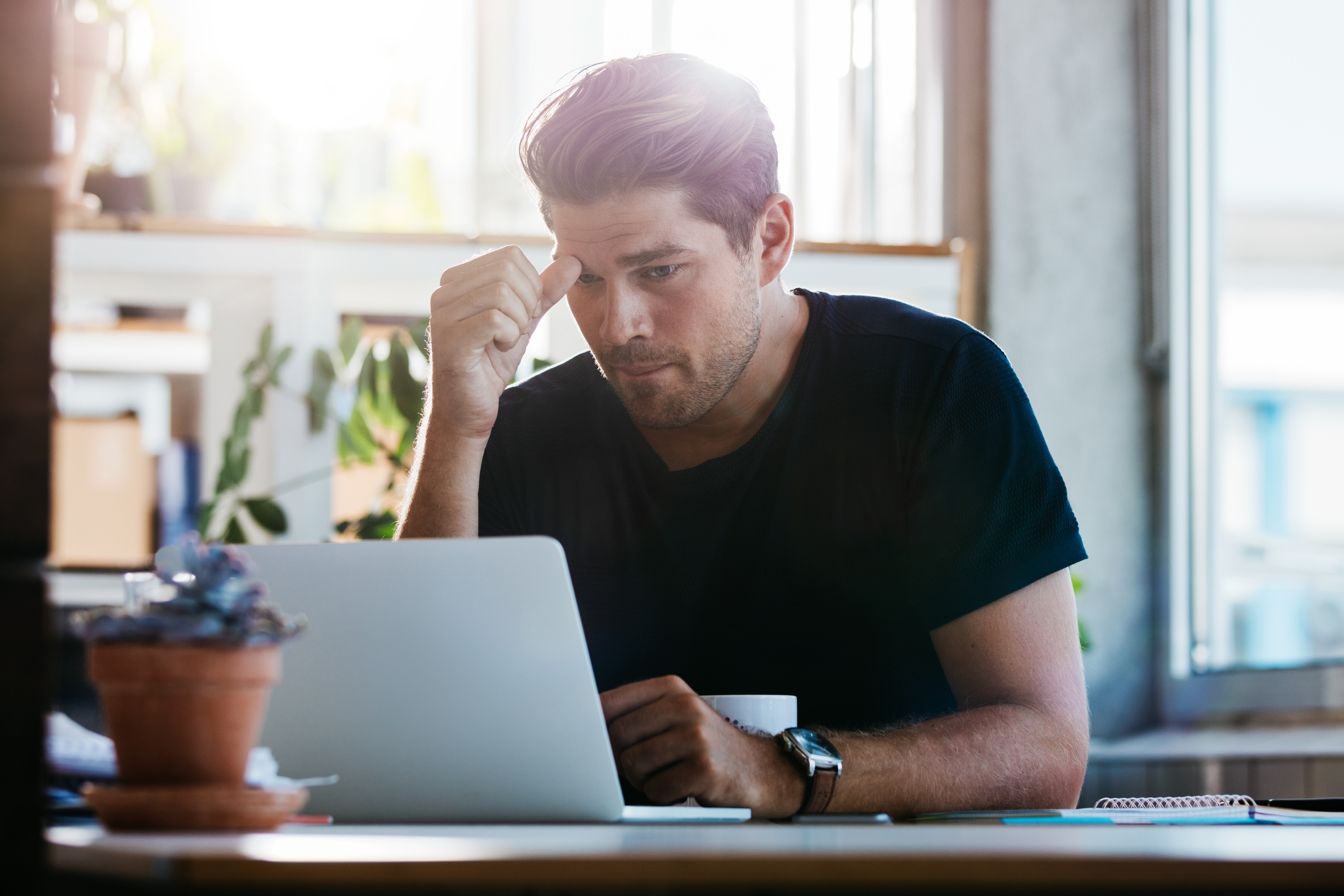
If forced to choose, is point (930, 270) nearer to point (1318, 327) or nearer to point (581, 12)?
point (1318, 327)

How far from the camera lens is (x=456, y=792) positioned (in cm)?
87

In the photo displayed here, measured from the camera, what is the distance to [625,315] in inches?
59.8

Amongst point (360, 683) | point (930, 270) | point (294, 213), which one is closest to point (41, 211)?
point (360, 683)

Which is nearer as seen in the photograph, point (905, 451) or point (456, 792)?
point (456, 792)

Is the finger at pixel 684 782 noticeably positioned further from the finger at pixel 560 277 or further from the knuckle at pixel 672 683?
the finger at pixel 560 277

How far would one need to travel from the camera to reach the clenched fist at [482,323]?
1.51 m

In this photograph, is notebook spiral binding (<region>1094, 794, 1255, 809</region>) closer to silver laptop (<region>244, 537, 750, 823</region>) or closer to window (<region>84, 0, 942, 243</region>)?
silver laptop (<region>244, 537, 750, 823</region>)

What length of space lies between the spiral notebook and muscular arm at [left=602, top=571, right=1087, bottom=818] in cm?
9

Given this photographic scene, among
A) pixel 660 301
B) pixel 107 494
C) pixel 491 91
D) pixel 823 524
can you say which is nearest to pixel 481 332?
pixel 660 301

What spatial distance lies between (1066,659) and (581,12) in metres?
2.46

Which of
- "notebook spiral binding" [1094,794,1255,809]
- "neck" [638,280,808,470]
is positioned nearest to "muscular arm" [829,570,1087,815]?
"notebook spiral binding" [1094,794,1255,809]

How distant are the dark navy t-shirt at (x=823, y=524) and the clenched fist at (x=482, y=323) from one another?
19cm

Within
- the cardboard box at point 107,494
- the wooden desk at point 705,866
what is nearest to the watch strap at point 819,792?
the wooden desk at point 705,866

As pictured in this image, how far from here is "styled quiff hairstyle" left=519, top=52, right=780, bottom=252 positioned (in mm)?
1499
